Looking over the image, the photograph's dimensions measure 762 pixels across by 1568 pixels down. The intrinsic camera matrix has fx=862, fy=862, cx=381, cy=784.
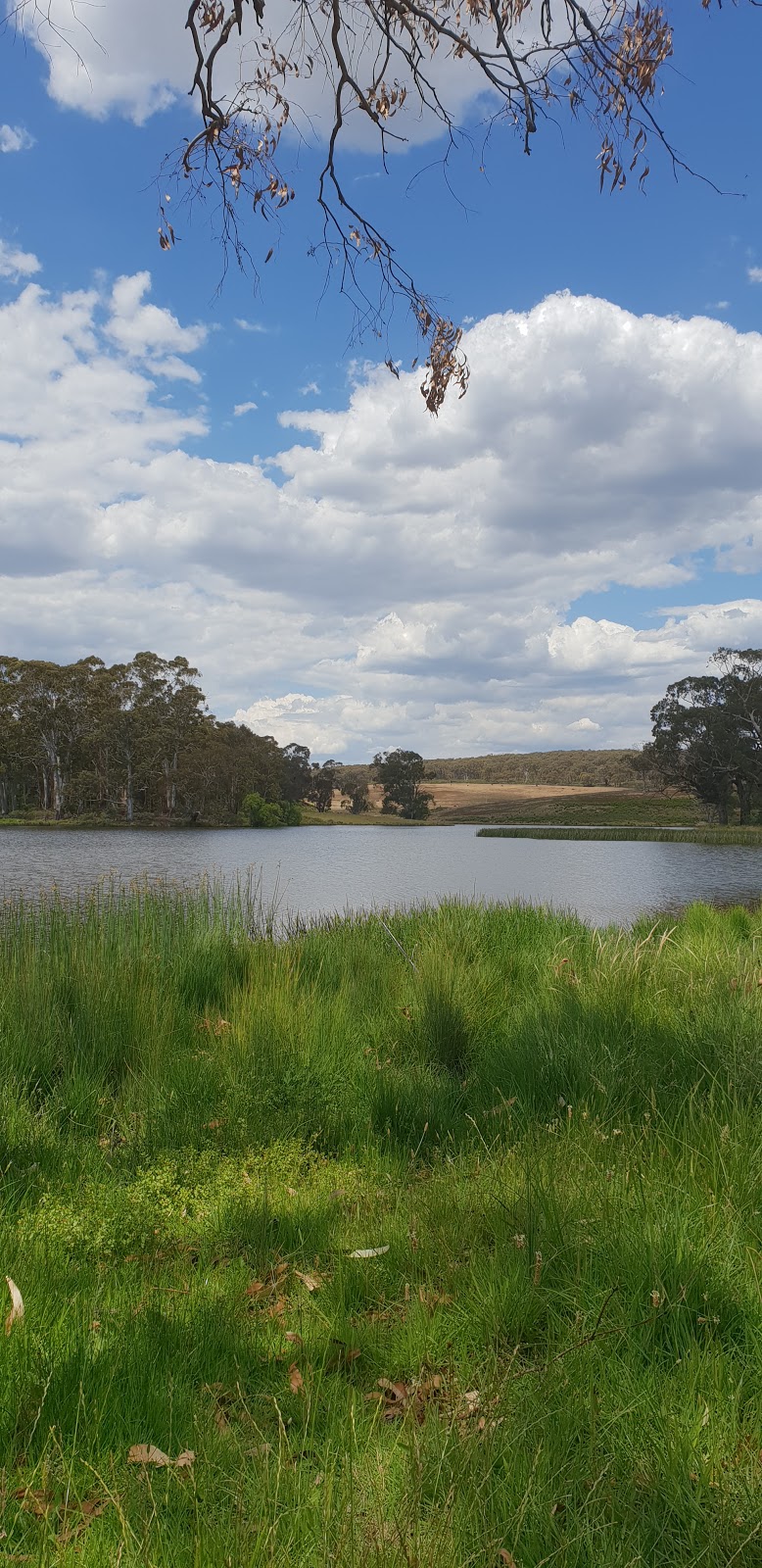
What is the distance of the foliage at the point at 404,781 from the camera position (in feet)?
345

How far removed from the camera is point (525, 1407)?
7.14 feet

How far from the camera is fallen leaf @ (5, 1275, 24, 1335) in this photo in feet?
8.47

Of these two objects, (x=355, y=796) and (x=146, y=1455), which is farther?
(x=355, y=796)

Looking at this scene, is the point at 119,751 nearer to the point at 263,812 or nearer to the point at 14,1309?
the point at 263,812

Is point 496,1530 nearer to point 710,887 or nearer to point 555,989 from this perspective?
point 555,989

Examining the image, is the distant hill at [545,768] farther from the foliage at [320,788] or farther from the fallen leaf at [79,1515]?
the fallen leaf at [79,1515]

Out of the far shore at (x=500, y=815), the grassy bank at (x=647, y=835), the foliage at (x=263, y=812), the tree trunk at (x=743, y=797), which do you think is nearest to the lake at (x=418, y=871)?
the grassy bank at (x=647, y=835)

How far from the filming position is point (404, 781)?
107 meters

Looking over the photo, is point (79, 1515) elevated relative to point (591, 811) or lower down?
elevated

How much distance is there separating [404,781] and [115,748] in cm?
→ 4165

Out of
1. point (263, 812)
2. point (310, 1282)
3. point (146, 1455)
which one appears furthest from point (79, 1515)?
point (263, 812)

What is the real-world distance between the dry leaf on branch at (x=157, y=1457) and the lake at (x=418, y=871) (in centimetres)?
1099

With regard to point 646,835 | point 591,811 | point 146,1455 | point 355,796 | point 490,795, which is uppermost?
point 355,796

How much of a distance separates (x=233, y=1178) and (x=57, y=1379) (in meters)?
1.62
